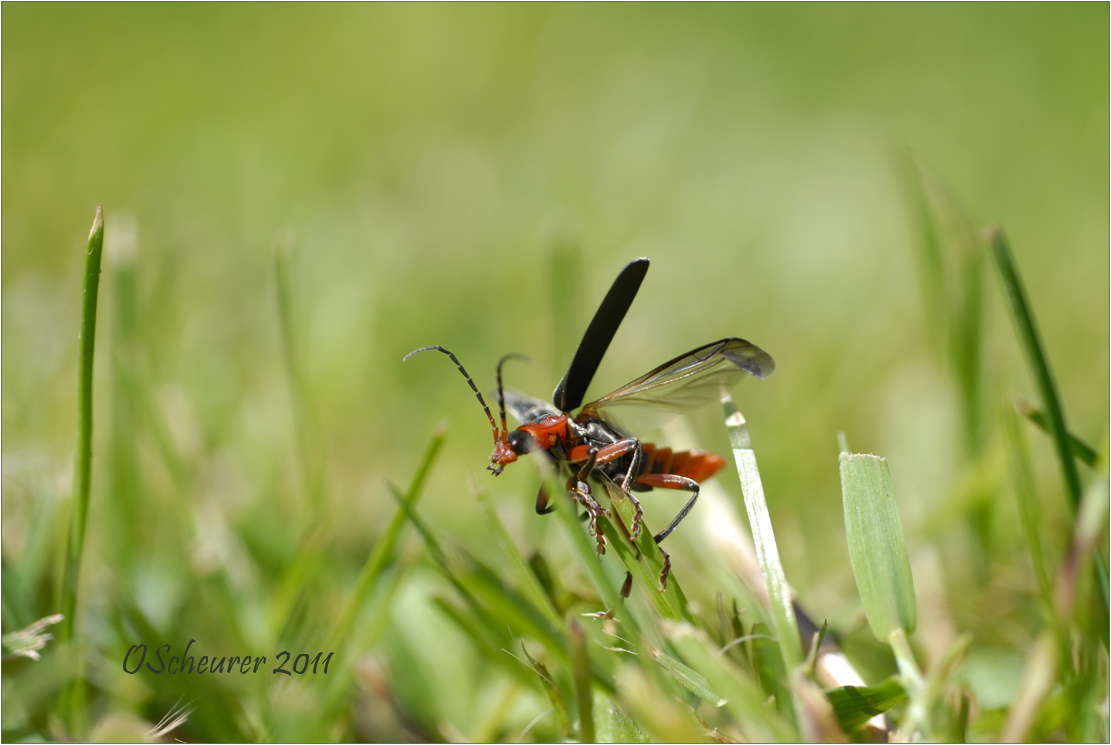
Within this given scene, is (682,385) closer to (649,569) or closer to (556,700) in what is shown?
(649,569)

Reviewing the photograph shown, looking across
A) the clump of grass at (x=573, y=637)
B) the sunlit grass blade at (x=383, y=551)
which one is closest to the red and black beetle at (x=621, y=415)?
the clump of grass at (x=573, y=637)

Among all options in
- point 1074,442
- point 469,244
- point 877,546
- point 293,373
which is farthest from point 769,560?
point 469,244

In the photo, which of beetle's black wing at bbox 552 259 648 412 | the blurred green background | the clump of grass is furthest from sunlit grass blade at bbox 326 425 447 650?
beetle's black wing at bbox 552 259 648 412

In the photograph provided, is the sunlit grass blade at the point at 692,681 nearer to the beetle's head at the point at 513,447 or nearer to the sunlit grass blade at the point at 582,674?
the sunlit grass blade at the point at 582,674

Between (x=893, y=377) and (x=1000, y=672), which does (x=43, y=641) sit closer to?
(x=1000, y=672)

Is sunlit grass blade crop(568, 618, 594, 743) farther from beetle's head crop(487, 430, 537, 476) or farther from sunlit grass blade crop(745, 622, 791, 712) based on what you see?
beetle's head crop(487, 430, 537, 476)

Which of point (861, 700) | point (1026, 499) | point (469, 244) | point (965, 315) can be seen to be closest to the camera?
point (861, 700)

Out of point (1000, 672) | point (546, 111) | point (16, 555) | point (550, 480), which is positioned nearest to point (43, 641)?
point (16, 555)
